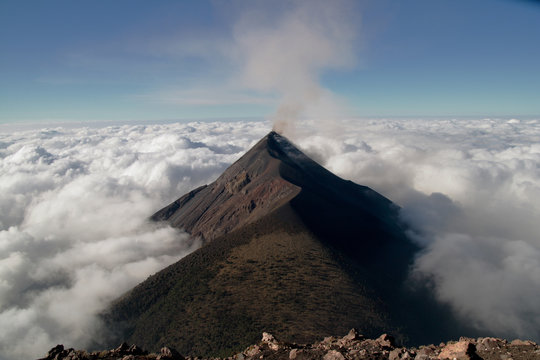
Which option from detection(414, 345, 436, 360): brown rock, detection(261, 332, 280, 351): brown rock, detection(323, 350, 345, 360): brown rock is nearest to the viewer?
detection(414, 345, 436, 360): brown rock

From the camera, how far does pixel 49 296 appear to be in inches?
6083

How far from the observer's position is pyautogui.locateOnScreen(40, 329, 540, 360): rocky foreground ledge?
14.4 metres

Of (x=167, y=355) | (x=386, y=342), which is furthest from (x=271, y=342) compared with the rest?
(x=386, y=342)

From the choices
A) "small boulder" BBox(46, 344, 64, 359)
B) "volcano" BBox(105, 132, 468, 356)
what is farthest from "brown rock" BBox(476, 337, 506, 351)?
"volcano" BBox(105, 132, 468, 356)

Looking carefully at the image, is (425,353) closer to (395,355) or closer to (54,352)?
(395,355)

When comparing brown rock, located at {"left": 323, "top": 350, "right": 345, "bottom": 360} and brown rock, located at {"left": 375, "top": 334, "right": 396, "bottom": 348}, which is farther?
brown rock, located at {"left": 375, "top": 334, "right": 396, "bottom": 348}

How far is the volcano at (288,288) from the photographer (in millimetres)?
70000

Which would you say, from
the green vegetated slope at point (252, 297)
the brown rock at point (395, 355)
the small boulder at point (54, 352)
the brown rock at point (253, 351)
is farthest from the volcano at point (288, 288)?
the brown rock at point (395, 355)

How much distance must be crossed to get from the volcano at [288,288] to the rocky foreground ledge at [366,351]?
154ft

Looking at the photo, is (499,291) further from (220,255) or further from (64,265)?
(64,265)

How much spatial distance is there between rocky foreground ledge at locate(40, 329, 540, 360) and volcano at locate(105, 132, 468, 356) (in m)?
46.9

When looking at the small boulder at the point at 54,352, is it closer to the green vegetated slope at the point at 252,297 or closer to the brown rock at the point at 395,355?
the brown rock at the point at 395,355

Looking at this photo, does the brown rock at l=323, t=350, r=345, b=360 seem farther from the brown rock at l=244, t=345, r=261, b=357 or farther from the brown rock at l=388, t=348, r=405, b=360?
the brown rock at l=244, t=345, r=261, b=357

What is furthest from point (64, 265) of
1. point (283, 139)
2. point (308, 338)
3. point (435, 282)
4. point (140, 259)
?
point (435, 282)
